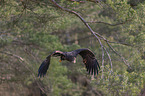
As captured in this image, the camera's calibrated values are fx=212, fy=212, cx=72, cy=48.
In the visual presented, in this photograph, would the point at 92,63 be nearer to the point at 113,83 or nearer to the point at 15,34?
the point at 113,83

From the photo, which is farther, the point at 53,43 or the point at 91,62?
the point at 53,43

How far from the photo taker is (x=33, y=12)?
7254 mm

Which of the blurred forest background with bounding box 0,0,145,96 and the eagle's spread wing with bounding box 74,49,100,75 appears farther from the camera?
the blurred forest background with bounding box 0,0,145,96

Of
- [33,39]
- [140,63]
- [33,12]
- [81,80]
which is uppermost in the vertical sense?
[33,12]

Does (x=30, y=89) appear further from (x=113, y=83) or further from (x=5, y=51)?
(x=113, y=83)

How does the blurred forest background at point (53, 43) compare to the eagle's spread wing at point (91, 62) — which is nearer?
the eagle's spread wing at point (91, 62)

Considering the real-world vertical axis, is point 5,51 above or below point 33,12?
below

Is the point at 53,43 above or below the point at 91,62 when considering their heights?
above

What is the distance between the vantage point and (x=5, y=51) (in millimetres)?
8328

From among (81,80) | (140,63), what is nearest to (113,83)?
→ (140,63)

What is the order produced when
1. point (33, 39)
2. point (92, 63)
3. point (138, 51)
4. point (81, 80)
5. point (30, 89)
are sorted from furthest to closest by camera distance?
point (81, 80)
point (30, 89)
point (33, 39)
point (138, 51)
point (92, 63)

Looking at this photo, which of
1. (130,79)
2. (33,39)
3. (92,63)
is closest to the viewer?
(92,63)

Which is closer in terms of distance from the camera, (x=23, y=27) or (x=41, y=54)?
(x=23, y=27)

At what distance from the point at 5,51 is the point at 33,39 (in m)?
1.23
